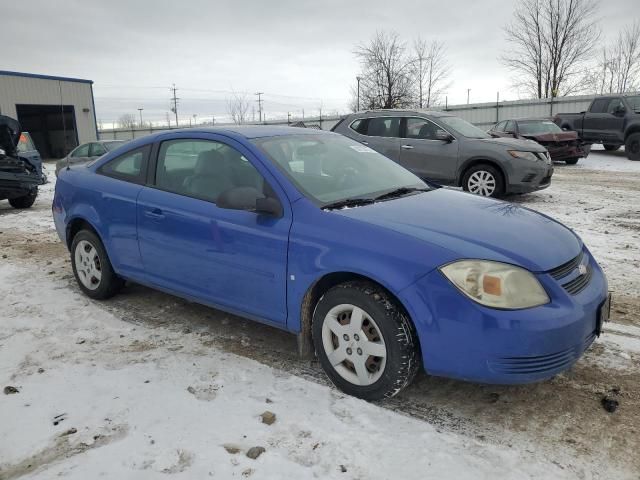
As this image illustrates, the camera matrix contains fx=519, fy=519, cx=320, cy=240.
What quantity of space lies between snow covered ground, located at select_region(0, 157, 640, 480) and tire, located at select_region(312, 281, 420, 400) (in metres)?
0.13

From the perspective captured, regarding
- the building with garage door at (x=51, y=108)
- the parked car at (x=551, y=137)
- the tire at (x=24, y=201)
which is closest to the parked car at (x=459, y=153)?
the parked car at (x=551, y=137)

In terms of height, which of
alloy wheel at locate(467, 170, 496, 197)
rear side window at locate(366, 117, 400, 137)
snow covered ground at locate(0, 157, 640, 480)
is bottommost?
snow covered ground at locate(0, 157, 640, 480)


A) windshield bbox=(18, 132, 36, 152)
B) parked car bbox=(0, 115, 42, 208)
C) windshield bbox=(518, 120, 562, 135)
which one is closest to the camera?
parked car bbox=(0, 115, 42, 208)

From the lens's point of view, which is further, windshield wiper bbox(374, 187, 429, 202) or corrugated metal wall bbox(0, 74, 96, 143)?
corrugated metal wall bbox(0, 74, 96, 143)

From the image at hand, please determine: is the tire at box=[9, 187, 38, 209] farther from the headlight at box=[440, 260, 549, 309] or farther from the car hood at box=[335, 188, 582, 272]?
the headlight at box=[440, 260, 549, 309]

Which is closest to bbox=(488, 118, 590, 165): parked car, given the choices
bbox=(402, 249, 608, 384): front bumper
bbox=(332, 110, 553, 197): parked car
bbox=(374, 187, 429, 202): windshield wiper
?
bbox=(332, 110, 553, 197): parked car

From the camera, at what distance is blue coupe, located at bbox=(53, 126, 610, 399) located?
258 centimetres

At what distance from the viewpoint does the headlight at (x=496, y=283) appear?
255cm

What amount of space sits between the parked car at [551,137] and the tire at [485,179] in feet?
22.3

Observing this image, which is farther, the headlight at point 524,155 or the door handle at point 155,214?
the headlight at point 524,155

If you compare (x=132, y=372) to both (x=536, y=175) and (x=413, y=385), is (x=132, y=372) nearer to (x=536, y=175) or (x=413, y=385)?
(x=413, y=385)

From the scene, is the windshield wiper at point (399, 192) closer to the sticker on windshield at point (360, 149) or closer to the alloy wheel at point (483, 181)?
the sticker on windshield at point (360, 149)

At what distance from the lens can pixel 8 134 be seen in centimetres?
977

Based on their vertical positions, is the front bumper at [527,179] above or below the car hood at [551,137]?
below
